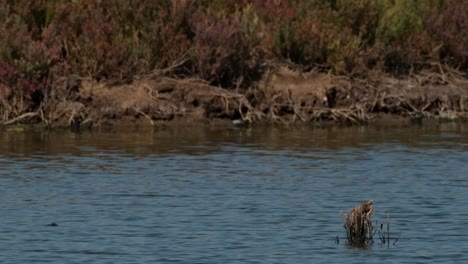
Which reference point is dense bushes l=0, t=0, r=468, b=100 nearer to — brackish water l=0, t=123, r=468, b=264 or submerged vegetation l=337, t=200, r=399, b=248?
brackish water l=0, t=123, r=468, b=264

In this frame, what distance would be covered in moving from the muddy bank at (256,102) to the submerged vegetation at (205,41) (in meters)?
0.29

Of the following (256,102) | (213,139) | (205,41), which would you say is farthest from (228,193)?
(205,41)

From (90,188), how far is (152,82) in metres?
9.74

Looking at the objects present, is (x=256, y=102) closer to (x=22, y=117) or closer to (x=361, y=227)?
(x=22, y=117)

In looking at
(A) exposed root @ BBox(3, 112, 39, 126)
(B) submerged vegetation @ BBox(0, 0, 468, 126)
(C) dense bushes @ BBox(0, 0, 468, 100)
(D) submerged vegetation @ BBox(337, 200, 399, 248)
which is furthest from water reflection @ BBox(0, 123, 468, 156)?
(D) submerged vegetation @ BBox(337, 200, 399, 248)

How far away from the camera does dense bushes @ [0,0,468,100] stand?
88.2ft

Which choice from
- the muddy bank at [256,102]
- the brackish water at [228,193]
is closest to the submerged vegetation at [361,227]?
the brackish water at [228,193]

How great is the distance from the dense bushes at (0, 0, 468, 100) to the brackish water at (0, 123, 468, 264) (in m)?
1.99

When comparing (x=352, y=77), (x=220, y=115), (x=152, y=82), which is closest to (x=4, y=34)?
(x=152, y=82)

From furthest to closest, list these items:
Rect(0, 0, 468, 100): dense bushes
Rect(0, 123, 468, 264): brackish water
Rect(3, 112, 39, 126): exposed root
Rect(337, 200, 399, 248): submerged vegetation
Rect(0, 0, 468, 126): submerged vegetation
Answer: Rect(0, 0, 468, 100): dense bushes
Rect(0, 0, 468, 126): submerged vegetation
Rect(3, 112, 39, 126): exposed root
Rect(0, 123, 468, 264): brackish water
Rect(337, 200, 399, 248): submerged vegetation

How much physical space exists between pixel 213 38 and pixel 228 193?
422 inches

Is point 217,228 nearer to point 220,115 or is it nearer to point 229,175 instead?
point 229,175

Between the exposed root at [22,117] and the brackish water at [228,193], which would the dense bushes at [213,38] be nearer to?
the exposed root at [22,117]

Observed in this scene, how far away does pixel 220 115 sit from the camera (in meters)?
27.3
